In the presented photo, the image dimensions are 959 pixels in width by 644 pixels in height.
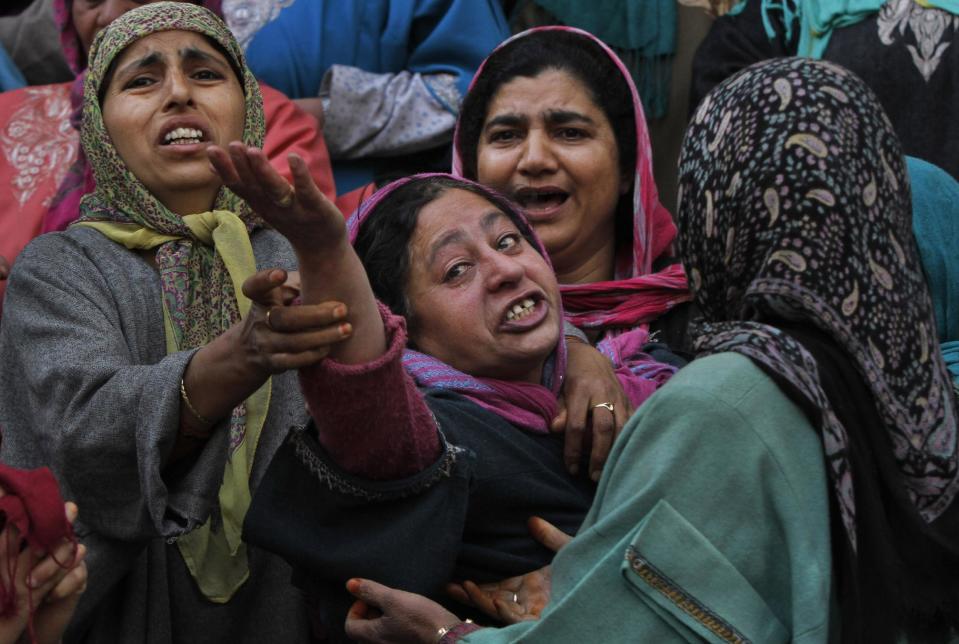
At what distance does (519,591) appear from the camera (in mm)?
2504

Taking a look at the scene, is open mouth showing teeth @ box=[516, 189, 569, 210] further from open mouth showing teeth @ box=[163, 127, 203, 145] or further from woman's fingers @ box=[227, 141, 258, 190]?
woman's fingers @ box=[227, 141, 258, 190]

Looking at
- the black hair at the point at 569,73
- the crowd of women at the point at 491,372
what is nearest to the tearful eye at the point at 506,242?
the crowd of women at the point at 491,372

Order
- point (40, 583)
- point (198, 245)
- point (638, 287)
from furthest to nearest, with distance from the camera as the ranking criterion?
point (638, 287) → point (198, 245) → point (40, 583)

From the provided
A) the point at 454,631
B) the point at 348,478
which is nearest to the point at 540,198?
the point at 348,478

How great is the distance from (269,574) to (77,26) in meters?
2.18

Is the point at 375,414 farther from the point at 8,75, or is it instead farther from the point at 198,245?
the point at 8,75

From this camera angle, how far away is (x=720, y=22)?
468 cm

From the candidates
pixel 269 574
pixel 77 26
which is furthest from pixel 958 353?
pixel 77 26

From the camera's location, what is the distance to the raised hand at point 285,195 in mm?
1999

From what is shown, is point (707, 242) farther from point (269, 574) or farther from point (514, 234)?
point (269, 574)

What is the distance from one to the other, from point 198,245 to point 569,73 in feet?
3.92

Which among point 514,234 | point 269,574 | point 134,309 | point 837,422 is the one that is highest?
point 837,422

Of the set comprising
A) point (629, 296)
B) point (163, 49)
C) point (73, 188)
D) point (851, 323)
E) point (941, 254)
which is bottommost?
point (629, 296)

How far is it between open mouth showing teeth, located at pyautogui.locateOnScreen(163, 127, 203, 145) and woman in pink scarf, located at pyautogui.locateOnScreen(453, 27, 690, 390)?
829 millimetres
